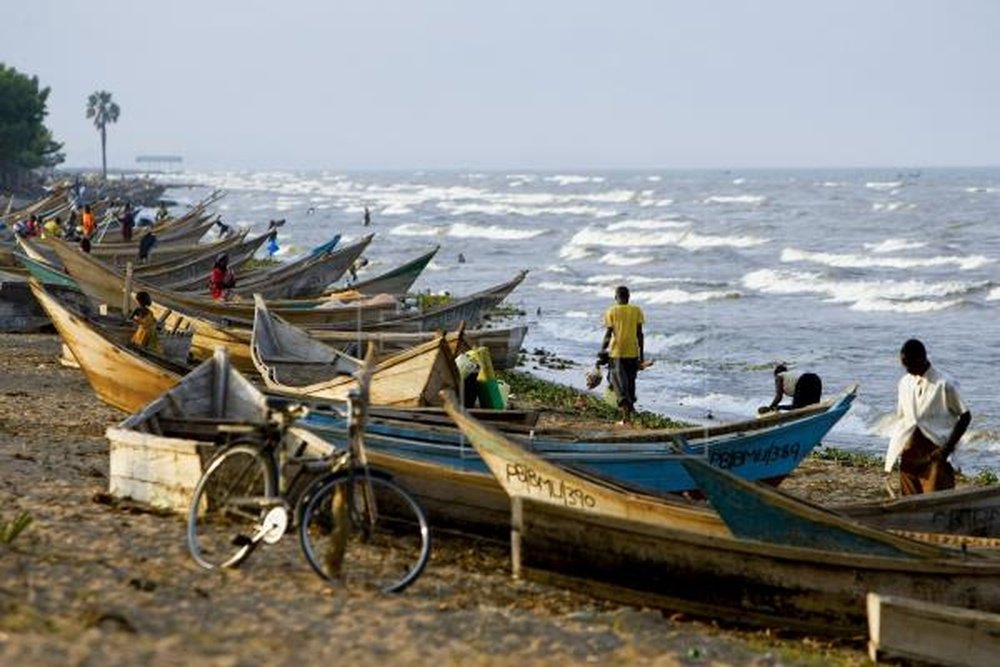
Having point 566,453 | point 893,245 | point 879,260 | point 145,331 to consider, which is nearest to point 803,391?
point 566,453

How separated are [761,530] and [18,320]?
60.9 feet

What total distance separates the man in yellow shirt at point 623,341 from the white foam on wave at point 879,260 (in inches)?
1626

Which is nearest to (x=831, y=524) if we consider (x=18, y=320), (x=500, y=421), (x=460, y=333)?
(x=500, y=421)

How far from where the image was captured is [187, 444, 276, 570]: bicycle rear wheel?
8.52m

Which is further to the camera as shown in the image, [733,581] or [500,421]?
[500,421]

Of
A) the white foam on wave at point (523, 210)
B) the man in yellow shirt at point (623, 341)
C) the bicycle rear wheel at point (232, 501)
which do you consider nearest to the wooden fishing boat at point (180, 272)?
the man in yellow shirt at point (623, 341)

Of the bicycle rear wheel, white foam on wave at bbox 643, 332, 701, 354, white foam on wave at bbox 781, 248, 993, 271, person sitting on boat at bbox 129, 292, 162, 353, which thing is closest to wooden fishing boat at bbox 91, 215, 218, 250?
white foam on wave at bbox 643, 332, 701, 354

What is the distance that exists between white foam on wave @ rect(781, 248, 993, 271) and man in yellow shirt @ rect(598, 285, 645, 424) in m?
41.3

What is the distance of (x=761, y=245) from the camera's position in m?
68.6

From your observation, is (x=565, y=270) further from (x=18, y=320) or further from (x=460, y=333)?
(x=460, y=333)

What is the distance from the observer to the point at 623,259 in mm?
61031

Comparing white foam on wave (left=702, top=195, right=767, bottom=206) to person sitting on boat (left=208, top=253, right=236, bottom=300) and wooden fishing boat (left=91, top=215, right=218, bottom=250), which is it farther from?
person sitting on boat (left=208, top=253, right=236, bottom=300)

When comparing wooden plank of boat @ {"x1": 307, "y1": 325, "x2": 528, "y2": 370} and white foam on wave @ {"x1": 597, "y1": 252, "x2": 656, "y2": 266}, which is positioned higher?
wooden plank of boat @ {"x1": 307, "y1": 325, "x2": 528, "y2": 370}

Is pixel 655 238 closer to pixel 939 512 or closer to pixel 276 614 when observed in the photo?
pixel 939 512
